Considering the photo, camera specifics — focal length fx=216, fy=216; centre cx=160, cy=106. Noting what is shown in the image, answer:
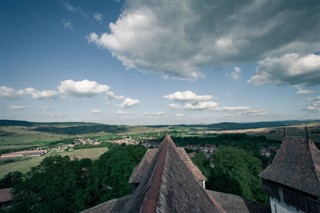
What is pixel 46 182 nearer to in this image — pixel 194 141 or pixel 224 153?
pixel 224 153

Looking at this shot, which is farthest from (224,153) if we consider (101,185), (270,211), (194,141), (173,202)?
(194,141)

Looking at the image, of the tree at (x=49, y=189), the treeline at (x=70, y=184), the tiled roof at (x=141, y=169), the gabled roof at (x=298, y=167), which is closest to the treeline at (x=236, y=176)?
the treeline at (x=70, y=184)

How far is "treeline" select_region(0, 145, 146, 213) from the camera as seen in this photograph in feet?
88.6

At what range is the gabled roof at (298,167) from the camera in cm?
1588

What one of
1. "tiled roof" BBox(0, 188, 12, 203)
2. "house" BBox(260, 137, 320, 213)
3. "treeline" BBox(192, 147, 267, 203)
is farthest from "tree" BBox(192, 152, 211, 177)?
"tiled roof" BBox(0, 188, 12, 203)

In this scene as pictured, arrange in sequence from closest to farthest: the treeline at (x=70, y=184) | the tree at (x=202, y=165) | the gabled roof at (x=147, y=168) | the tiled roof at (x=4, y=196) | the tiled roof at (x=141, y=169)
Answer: the gabled roof at (x=147, y=168)
the tiled roof at (x=141, y=169)
the treeline at (x=70, y=184)
the tree at (x=202, y=165)
the tiled roof at (x=4, y=196)

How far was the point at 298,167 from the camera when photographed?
17672 mm

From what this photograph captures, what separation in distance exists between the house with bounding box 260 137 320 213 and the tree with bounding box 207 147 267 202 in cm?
1465

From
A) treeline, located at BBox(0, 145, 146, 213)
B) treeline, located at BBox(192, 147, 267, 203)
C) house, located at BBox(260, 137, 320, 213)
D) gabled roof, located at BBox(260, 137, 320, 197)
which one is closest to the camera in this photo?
house, located at BBox(260, 137, 320, 213)

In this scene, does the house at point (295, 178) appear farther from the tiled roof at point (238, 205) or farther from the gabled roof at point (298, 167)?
the tiled roof at point (238, 205)

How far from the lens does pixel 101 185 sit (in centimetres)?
3294

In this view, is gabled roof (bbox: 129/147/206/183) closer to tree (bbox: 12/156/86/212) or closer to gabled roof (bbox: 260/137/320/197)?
gabled roof (bbox: 260/137/320/197)

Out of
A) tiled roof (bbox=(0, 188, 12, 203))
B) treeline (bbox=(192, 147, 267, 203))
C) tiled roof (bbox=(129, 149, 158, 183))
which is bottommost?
tiled roof (bbox=(0, 188, 12, 203))

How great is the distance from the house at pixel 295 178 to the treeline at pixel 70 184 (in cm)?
1862
